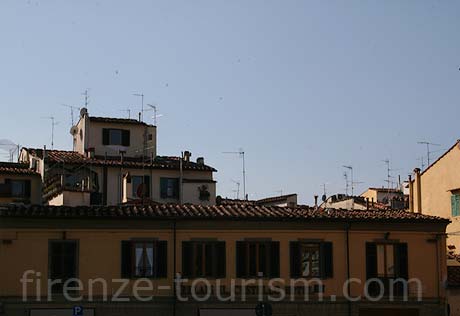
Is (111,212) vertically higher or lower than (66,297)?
higher

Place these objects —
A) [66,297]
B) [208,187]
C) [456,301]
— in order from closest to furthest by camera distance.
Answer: [66,297] → [456,301] → [208,187]

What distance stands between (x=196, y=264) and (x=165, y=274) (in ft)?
4.00

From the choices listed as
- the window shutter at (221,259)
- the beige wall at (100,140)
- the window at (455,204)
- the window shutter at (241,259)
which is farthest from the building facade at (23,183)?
the window at (455,204)

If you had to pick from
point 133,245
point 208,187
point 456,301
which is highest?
point 208,187

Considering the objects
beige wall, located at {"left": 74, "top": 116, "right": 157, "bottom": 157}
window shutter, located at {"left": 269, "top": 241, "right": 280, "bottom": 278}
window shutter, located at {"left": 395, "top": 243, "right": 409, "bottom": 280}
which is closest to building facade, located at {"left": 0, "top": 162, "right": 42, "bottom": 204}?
beige wall, located at {"left": 74, "top": 116, "right": 157, "bottom": 157}

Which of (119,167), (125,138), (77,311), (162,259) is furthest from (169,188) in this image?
(77,311)

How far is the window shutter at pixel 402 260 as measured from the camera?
33.4 meters

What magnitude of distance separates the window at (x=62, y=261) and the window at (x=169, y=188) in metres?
21.7

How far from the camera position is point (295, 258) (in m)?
33.0

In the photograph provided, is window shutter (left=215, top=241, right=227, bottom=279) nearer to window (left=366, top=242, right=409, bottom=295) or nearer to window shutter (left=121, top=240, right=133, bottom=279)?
window shutter (left=121, top=240, right=133, bottom=279)

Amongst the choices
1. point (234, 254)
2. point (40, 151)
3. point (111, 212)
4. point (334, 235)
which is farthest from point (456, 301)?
point (40, 151)

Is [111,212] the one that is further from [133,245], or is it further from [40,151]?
[40,151]

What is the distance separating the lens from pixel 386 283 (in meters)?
33.3

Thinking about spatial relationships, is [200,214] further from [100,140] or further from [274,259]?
[100,140]
